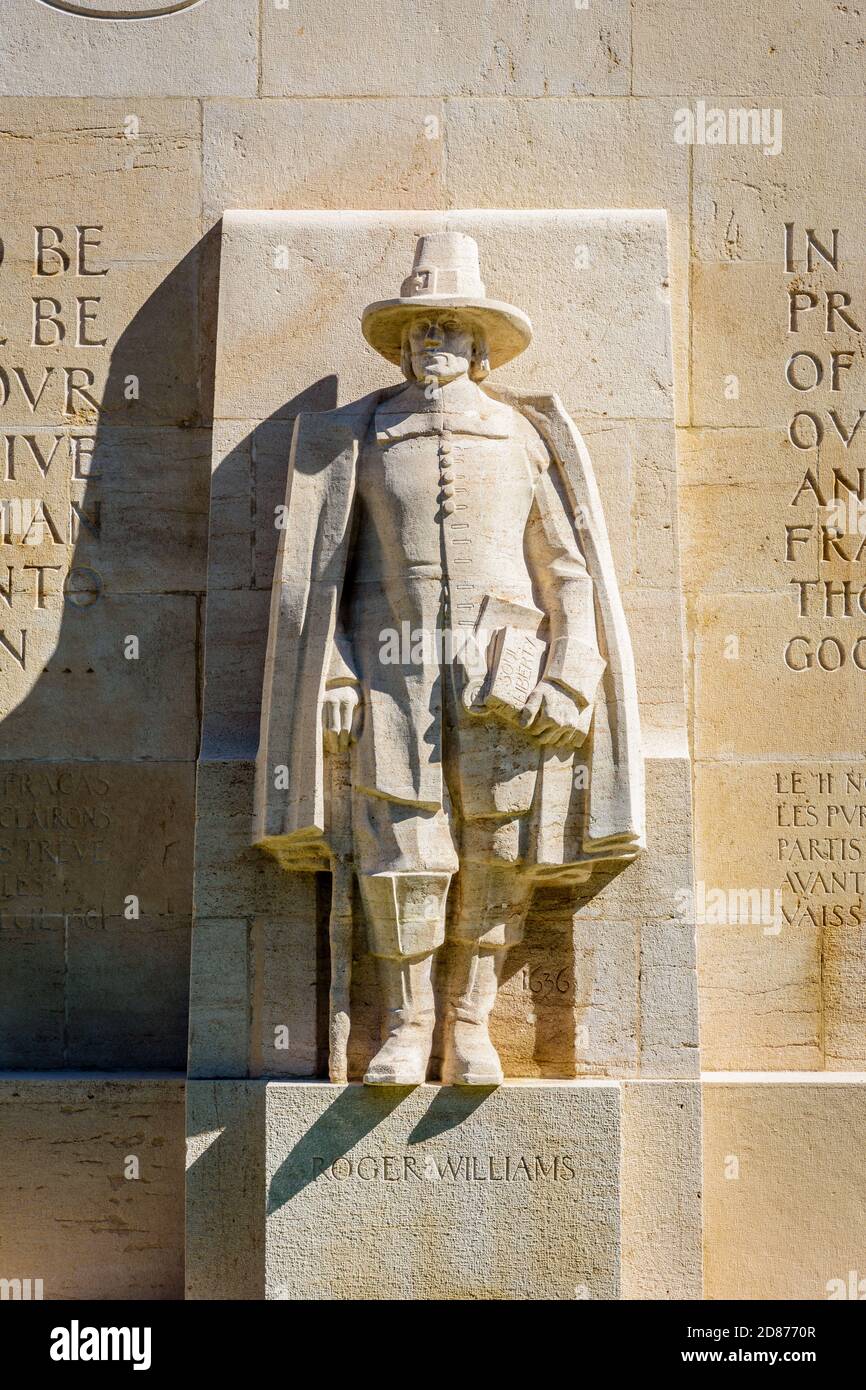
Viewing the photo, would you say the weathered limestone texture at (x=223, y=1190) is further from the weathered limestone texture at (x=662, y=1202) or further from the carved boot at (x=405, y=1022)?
the weathered limestone texture at (x=662, y=1202)

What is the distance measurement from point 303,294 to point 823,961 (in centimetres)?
391

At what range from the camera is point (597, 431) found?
27.9ft

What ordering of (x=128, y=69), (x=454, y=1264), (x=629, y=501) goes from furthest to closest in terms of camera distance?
(x=128, y=69) → (x=629, y=501) → (x=454, y=1264)

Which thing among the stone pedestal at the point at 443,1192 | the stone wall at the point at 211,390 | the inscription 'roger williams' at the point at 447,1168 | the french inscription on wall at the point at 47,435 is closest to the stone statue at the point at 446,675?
the stone pedestal at the point at 443,1192

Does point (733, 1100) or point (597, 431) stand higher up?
point (597, 431)

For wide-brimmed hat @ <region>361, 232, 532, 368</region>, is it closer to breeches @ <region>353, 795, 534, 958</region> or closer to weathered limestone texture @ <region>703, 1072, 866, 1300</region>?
breeches @ <region>353, 795, 534, 958</region>

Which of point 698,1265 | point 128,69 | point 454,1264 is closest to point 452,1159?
point 454,1264

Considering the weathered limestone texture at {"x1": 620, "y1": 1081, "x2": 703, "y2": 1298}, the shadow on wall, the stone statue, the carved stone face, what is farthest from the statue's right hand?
the weathered limestone texture at {"x1": 620, "y1": 1081, "x2": 703, "y2": 1298}

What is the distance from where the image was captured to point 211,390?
9008 mm

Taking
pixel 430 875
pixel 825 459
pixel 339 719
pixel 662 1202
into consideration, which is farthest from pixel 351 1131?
pixel 825 459

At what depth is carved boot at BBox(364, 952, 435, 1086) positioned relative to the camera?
7746 mm

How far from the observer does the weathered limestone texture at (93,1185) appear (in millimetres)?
8594

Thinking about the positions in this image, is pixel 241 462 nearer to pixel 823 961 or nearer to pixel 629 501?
pixel 629 501

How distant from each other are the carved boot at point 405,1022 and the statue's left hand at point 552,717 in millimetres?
1053
